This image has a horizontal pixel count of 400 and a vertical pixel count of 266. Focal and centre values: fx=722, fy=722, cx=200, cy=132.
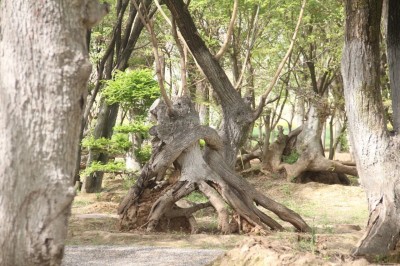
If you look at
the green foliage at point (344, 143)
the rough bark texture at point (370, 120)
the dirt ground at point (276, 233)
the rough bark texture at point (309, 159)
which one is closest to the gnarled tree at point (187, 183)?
the dirt ground at point (276, 233)

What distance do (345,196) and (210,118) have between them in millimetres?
10030

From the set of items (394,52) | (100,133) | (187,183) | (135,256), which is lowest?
(135,256)

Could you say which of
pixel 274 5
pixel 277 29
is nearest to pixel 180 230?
pixel 274 5

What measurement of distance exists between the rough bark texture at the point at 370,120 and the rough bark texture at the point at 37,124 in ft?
16.0

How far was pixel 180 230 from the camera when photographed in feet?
36.0

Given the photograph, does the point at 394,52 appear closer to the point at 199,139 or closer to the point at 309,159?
the point at 199,139

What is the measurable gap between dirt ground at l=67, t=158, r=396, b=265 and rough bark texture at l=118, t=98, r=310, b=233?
1.16 ft

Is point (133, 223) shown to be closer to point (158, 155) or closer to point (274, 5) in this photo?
point (158, 155)

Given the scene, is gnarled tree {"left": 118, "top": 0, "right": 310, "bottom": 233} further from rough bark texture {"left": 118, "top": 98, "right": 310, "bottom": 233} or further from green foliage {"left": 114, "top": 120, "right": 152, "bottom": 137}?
green foliage {"left": 114, "top": 120, "right": 152, "bottom": 137}

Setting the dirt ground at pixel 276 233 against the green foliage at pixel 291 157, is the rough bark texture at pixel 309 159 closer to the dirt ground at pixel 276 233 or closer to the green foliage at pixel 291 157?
the green foliage at pixel 291 157

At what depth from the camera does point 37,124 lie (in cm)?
382

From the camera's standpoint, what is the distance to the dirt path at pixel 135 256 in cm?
791

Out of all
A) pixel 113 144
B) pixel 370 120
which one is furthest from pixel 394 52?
pixel 113 144

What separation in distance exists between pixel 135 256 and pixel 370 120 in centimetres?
313
